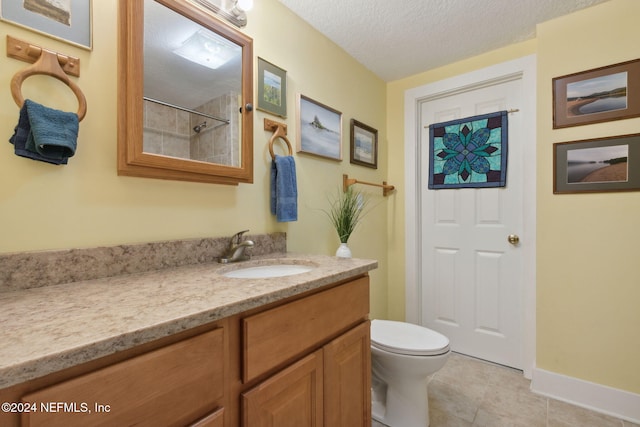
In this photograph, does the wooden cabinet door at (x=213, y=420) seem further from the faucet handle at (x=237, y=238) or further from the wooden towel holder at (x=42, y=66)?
the wooden towel holder at (x=42, y=66)

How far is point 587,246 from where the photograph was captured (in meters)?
1.65

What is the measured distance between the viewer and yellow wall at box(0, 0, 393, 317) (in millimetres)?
810

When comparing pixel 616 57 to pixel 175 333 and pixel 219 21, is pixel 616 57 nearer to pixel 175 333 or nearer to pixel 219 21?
pixel 219 21

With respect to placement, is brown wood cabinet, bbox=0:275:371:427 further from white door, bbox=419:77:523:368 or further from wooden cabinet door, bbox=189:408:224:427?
white door, bbox=419:77:523:368

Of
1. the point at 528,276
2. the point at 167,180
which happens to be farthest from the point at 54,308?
the point at 528,276

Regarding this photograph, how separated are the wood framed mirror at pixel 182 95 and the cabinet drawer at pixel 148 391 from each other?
0.68m

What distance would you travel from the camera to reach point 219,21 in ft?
4.03

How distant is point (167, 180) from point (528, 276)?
2171 millimetres

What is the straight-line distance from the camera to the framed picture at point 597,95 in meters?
1.55

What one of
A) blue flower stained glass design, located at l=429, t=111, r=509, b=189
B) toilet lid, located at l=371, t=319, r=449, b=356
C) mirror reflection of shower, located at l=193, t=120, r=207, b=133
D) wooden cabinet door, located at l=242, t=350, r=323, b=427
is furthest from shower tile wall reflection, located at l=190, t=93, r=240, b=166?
blue flower stained glass design, located at l=429, t=111, r=509, b=189

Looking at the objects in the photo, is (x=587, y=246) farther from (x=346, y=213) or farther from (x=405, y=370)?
(x=346, y=213)

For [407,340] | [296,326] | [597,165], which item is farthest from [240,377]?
[597,165]

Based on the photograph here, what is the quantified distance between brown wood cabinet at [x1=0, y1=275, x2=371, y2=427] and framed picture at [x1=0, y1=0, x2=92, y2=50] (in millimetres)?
957

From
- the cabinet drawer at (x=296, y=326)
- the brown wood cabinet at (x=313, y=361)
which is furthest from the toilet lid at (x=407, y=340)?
the cabinet drawer at (x=296, y=326)
